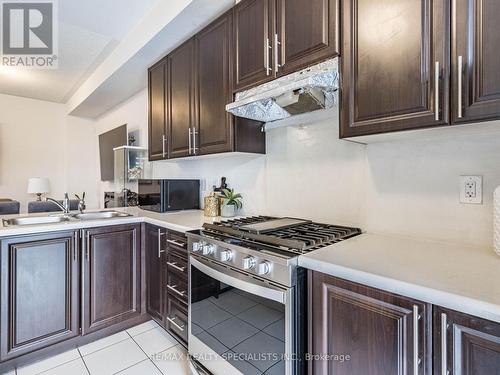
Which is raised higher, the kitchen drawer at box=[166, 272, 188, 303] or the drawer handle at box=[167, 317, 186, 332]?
the kitchen drawer at box=[166, 272, 188, 303]

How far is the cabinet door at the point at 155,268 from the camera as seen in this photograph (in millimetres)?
2004

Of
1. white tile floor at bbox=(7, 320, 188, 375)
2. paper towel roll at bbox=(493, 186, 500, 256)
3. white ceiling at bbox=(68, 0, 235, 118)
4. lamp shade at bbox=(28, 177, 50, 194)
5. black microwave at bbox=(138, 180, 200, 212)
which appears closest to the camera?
paper towel roll at bbox=(493, 186, 500, 256)

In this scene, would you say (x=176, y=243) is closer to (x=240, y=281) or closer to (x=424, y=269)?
(x=240, y=281)

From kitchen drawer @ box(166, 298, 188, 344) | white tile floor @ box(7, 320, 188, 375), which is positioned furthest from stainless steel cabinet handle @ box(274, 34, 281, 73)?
white tile floor @ box(7, 320, 188, 375)

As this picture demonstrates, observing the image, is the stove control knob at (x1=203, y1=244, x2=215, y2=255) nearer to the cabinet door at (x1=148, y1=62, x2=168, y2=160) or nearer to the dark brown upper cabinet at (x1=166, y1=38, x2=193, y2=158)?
the dark brown upper cabinet at (x1=166, y1=38, x2=193, y2=158)

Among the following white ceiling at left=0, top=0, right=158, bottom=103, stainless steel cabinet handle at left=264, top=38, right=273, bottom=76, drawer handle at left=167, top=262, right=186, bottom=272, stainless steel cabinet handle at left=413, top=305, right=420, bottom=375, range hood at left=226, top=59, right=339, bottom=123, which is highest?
white ceiling at left=0, top=0, right=158, bottom=103

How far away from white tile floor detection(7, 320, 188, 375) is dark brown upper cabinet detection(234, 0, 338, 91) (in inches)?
73.4

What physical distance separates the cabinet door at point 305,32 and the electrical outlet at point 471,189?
2.68 feet

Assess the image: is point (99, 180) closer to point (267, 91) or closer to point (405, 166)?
point (267, 91)

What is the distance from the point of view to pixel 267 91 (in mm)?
1414

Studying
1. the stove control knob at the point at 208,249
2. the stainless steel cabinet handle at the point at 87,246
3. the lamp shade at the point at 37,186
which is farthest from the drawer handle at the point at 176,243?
the lamp shade at the point at 37,186

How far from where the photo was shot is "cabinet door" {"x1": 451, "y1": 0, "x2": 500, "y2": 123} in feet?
2.79

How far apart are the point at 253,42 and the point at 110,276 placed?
6.45ft

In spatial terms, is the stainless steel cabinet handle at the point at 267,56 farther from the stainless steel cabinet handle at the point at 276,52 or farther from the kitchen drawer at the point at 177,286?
the kitchen drawer at the point at 177,286
